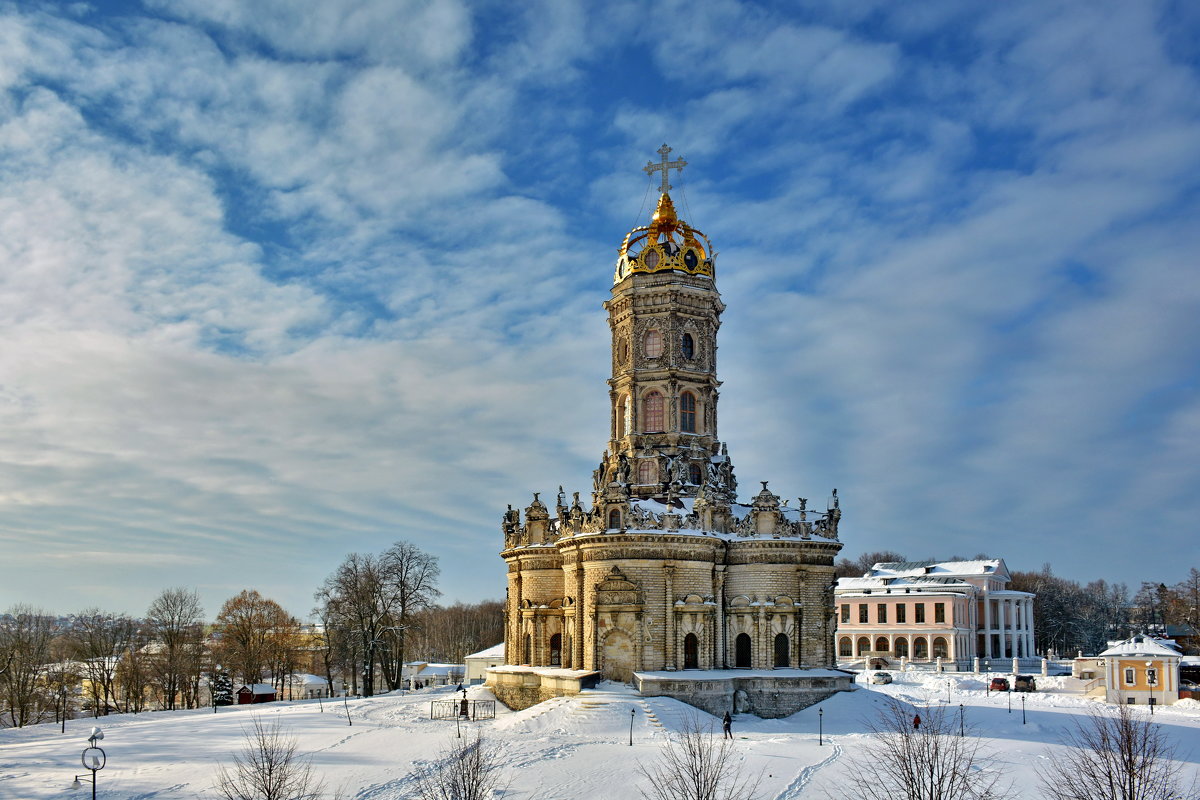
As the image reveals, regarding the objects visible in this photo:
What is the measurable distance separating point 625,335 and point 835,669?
17.8m

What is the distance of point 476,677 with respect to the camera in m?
63.7

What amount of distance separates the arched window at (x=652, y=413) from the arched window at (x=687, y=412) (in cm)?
97

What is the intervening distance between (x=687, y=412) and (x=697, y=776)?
27832 millimetres

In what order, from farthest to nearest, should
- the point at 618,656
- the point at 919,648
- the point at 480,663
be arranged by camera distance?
the point at 919,648
the point at 480,663
the point at 618,656

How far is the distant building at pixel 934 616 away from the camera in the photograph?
243ft

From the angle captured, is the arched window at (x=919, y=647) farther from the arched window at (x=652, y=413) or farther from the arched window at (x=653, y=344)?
the arched window at (x=653, y=344)

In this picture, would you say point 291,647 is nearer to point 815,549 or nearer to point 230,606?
point 230,606

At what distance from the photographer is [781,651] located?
44.1 m

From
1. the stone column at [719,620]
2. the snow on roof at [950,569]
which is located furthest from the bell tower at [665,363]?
the snow on roof at [950,569]

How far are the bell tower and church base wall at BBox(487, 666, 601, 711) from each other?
29.3 feet

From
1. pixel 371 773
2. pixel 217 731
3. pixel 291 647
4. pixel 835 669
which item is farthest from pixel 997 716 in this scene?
pixel 291 647

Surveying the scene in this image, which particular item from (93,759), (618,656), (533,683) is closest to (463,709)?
(533,683)

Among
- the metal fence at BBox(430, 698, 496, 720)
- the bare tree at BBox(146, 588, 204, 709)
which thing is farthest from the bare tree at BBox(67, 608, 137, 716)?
the metal fence at BBox(430, 698, 496, 720)

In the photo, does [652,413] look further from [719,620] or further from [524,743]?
[524,743]
